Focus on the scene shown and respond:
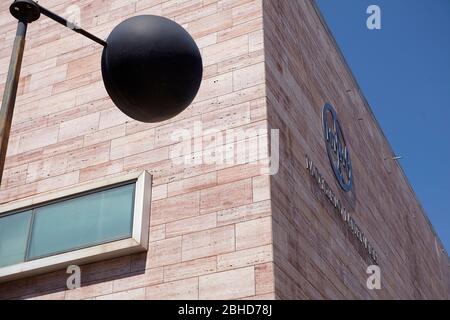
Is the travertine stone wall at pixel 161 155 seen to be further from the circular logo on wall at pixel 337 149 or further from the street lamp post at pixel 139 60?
the street lamp post at pixel 139 60

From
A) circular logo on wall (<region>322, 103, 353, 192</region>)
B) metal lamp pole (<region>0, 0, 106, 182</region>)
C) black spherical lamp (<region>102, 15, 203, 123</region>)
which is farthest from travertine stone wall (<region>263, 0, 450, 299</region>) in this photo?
metal lamp pole (<region>0, 0, 106, 182</region>)

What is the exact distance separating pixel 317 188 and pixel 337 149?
2773 millimetres

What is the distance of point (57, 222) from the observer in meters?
12.0

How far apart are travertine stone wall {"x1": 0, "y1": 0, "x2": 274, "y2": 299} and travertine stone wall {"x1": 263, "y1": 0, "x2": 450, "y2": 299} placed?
40 centimetres

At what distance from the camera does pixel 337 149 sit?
52.9 ft

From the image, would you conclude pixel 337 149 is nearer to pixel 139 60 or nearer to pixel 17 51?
pixel 139 60

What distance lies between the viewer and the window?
11180 mm

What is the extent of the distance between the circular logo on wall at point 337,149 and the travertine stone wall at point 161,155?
3852 millimetres

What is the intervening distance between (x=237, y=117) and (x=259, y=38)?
1.88 meters

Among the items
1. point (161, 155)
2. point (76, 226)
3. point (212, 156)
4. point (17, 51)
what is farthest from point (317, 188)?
point (17, 51)

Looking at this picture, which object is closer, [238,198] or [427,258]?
[238,198]

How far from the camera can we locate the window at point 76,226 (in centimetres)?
1118
